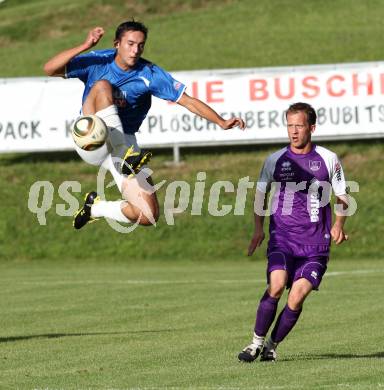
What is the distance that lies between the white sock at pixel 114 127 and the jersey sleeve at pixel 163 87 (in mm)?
475

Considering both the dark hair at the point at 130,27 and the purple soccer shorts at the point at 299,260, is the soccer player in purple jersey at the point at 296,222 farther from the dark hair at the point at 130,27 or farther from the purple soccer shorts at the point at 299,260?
the dark hair at the point at 130,27

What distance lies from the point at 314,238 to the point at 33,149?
1979cm

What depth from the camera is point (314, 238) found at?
1182 cm

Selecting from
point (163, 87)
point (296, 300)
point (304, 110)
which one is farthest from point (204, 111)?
point (296, 300)

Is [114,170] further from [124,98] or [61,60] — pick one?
[61,60]

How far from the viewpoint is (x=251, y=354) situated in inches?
464

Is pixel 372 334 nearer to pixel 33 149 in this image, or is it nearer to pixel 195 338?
pixel 195 338

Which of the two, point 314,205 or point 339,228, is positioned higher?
point 314,205

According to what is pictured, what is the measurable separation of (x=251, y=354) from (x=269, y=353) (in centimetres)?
25

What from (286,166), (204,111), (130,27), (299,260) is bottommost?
(299,260)

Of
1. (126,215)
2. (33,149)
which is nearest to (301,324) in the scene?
(126,215)

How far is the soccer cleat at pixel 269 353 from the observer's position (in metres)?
11.9

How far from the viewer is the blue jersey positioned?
12500mm

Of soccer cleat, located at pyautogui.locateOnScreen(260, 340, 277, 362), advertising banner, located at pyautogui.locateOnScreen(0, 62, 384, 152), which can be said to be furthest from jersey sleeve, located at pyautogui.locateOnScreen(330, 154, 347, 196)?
advertising banner, located at pyautogui.locateOnScreen(0, 62, 384, 152)
